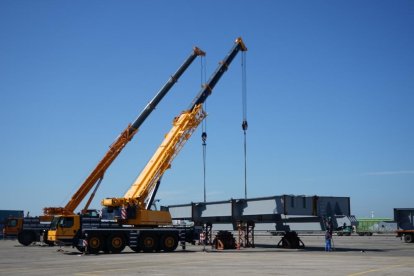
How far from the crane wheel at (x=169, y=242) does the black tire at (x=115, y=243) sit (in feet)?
8.33

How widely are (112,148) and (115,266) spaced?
17.7 metres

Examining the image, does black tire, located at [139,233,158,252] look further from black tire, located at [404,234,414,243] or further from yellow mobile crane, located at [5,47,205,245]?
black tire, located at [404,234,414,243]

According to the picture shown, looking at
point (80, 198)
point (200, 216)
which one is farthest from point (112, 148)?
point (200, 216)

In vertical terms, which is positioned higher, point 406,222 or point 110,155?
point 110,155

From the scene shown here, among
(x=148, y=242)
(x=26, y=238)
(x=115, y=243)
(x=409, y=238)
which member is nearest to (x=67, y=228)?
(x=115, y=243)

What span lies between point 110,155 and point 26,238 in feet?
36.6

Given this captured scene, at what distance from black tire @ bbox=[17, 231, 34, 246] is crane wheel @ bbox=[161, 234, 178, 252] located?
Result: 15795 mm

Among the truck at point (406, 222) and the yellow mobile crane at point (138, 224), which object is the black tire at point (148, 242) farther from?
the truck at point (406, 222)

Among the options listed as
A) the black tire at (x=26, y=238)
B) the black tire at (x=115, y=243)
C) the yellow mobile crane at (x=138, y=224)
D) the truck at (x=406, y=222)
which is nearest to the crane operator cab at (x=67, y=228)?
the yellow mobile crane at (x=138, y=224)

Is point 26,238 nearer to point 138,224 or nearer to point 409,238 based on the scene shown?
point 138,224

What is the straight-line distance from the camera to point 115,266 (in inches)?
736

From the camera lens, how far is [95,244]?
2747 cm

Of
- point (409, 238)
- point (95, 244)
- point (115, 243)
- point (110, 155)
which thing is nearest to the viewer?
point (95, 244)

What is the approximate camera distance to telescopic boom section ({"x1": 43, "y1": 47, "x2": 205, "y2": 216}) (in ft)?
116
